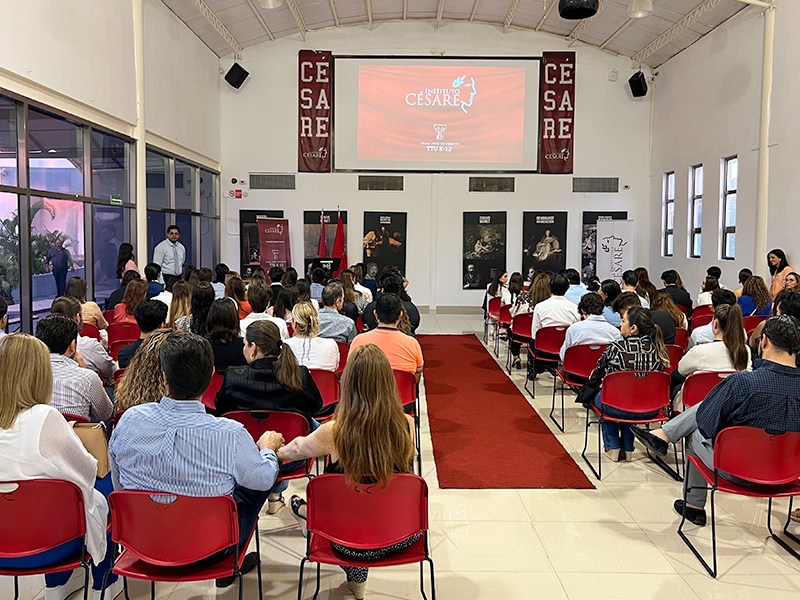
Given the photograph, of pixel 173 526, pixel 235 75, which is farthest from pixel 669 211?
pixel 173 526

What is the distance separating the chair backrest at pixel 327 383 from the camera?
178 inches

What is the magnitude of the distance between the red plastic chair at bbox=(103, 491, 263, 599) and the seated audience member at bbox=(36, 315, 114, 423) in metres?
1.14

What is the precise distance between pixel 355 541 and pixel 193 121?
11.8 m

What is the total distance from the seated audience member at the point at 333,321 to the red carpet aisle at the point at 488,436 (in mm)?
1168

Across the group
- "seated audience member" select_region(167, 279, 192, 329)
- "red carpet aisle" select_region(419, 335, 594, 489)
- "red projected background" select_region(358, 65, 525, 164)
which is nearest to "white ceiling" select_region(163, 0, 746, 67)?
"red projected background" select_region(358, 65, 525, 164)

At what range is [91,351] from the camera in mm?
4527

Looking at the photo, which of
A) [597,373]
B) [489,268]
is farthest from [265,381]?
[489,268]

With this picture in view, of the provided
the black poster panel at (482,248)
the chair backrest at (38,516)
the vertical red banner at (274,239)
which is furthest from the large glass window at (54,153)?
the black poster panel at (482,248)

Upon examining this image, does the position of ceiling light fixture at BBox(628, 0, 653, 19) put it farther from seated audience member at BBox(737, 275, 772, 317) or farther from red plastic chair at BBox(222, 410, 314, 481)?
red plastic chair at BBox(222, 410, 314, 481)

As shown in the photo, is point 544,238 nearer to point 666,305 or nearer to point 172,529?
point 666,305

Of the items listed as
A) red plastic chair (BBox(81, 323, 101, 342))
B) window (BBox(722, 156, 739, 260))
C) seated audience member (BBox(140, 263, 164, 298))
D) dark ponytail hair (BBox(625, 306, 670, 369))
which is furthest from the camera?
window (BBox(722, 156, 739, 260))

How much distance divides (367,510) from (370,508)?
1 cm

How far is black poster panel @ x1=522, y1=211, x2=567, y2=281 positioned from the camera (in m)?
15.4

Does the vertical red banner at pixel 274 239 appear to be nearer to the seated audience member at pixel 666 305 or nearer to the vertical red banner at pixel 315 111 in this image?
the vertical red banner at pixel 315 111
